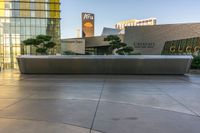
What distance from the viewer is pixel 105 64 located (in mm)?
17281

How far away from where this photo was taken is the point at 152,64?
55.6ft

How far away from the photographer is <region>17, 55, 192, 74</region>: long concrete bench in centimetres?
1684

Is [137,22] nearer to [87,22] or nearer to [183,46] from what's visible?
[87,22]

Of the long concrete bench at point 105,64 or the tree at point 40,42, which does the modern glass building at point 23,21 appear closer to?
the tree at point 40,42

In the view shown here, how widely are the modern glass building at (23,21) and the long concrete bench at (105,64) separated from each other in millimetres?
33589

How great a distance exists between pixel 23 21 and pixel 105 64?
38.7 m

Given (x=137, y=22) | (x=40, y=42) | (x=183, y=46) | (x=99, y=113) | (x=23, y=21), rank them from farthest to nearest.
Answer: (x=137, y=22) → (x=23, y=21) → (x=183, y=46) → (x=40, y=42) → (x=99, y=113)

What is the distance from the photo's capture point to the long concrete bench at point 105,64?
16.8 m

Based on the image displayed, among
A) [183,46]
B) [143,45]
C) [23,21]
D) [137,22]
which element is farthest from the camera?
[137,22]

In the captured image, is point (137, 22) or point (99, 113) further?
point (137, 22)

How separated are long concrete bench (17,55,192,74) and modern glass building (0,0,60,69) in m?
33.6

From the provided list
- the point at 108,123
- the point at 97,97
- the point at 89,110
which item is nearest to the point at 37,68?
the point at 97,97

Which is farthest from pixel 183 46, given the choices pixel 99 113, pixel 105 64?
pixel 99 113

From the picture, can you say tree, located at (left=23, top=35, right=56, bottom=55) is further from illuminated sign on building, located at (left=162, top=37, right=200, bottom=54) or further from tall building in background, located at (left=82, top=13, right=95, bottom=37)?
tall building in background, located at (left=82, top=13, right=95, bottom=37)
